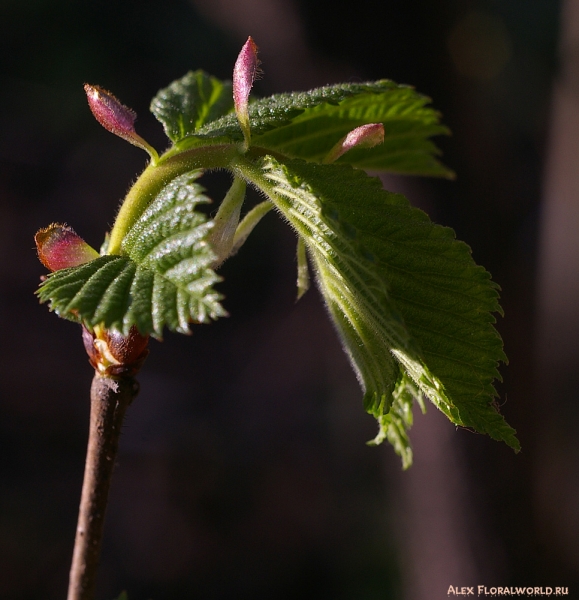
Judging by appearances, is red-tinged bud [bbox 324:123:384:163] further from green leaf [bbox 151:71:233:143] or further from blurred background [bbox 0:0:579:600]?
blurred background [bbox 0:0:579:600]

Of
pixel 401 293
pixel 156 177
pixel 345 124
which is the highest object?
pixel 345 124

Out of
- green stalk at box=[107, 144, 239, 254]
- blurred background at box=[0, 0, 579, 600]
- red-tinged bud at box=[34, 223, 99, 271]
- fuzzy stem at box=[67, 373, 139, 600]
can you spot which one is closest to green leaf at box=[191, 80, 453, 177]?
green stalk at box=[107, 144, 239, 254]

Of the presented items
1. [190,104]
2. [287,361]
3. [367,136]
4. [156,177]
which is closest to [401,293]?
[367,136]

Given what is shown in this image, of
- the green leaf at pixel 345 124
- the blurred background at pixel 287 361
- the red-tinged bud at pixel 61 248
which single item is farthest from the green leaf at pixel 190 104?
the blurred background at pixel 287 361

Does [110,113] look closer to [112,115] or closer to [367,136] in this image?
[112,115]

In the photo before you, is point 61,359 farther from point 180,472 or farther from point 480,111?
point 480,111

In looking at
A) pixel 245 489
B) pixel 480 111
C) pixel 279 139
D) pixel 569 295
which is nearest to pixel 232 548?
pixel 245 489
